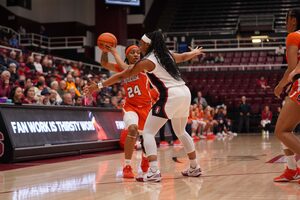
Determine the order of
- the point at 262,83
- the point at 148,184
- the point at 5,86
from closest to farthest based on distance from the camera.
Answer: the point at 148,184 < the point at 5,86 < the point at 262,83

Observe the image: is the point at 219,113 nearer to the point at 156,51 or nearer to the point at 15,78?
the point at 15,78

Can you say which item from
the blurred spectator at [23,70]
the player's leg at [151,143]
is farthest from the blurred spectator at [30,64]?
the player's leg at [151,143]

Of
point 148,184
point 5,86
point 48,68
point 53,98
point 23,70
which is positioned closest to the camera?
point 148,184

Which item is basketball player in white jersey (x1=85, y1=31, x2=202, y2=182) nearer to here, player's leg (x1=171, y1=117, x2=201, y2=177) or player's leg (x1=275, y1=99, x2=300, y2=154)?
player's leg (x1=171, y1=117, x2=201, y2=177)

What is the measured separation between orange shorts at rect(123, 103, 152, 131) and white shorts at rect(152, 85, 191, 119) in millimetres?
885

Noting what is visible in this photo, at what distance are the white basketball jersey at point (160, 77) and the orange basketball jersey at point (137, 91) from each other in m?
1.00

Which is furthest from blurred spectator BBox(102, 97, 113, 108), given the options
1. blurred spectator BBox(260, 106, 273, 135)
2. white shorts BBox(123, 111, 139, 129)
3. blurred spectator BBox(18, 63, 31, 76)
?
blurred spectator BBox(260, 106, 273, 135)

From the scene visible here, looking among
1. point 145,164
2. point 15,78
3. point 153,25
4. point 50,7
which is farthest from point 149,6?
point 145,164

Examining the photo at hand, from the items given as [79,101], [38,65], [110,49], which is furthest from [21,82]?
[110,49]

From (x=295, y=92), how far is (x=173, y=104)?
4.61 ft

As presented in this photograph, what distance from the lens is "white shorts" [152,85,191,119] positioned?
6043mm

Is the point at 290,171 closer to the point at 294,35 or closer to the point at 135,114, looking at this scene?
the point at 294,35

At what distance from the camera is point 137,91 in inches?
283

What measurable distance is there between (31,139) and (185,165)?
2.72m
